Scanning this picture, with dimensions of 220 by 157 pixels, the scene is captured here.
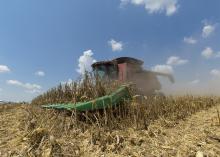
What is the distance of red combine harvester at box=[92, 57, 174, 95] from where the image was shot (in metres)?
8.92

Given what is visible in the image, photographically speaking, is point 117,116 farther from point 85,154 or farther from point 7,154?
point 7,154

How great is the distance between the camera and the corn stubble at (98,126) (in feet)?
11.8

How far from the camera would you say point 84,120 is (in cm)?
489

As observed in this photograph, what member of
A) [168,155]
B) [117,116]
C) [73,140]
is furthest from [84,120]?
[168,155]

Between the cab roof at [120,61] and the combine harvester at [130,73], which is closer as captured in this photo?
the combine harvester at [130,73]

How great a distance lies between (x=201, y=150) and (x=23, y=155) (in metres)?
2.05

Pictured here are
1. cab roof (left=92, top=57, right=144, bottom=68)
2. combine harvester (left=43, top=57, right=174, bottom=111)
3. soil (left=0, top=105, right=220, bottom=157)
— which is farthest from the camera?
cab roof (left=92, top=57, right=144, bottom=68)

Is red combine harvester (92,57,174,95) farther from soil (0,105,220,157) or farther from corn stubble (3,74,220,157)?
soil (0,105,220,157)

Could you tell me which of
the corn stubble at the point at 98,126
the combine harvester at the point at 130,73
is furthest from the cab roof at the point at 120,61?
the corn stubble at the point at 98,126

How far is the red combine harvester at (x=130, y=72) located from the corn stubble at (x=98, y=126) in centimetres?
243

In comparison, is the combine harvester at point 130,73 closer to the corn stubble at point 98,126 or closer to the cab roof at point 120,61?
the cab roof at point 120,61

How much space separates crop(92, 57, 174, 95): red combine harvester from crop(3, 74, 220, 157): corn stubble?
2434mm

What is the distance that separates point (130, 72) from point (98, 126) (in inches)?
191

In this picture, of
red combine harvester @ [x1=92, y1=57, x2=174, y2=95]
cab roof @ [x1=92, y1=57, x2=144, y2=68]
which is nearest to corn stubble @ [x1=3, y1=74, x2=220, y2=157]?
red combine harvester @ [x1=92, y1=57, x2=174, y2=95]
